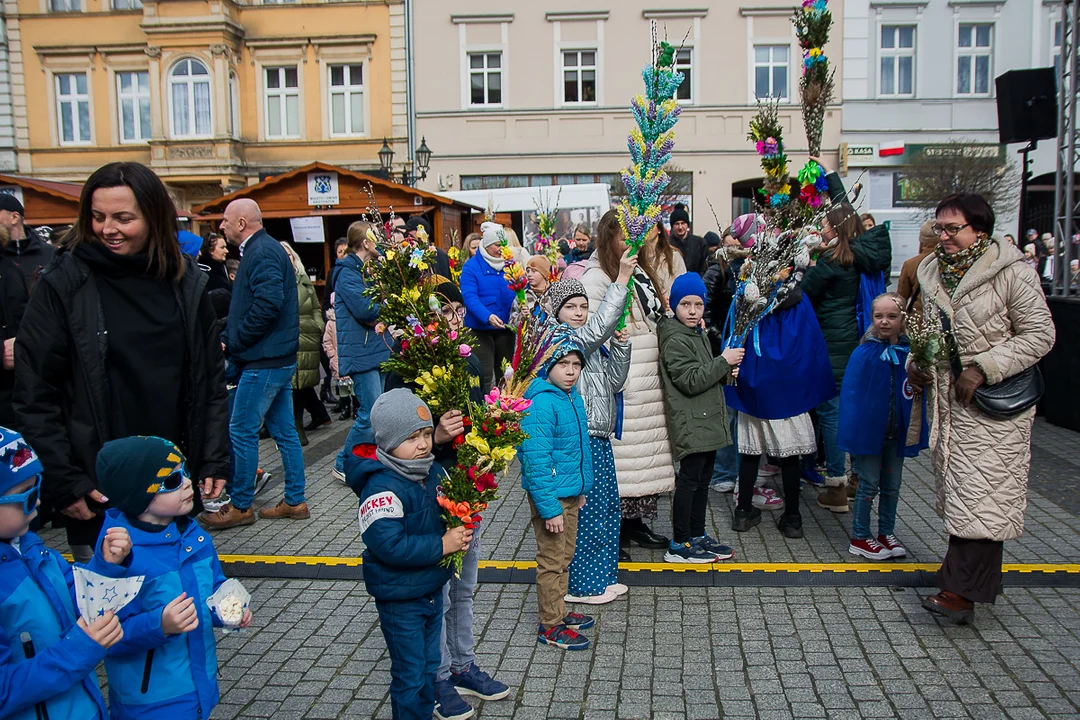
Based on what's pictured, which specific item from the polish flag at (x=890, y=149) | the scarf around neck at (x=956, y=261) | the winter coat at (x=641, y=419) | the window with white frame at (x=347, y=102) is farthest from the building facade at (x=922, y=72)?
the scarf around neck at (x=956, y=261)

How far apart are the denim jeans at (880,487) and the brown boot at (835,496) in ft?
2.92

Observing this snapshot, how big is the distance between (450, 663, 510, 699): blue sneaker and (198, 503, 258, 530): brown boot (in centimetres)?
299

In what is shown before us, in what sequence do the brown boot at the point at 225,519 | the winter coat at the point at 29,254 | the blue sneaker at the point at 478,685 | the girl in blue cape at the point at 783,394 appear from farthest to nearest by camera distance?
the brown boot at the point at 225,519 → the girl in blue cape at the point at 783,394 → the winter coat at the point at 29,254 → the blue sneaker at the point at 478,685

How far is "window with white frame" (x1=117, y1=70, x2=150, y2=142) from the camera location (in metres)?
26.9

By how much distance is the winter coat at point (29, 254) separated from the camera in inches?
215

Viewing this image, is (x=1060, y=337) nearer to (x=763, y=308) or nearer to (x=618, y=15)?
(x=763, y=308)

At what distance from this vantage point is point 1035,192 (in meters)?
23.9

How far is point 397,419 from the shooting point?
3232mm

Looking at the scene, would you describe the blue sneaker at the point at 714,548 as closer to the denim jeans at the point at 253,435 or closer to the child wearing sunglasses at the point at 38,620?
the denim jeans at the point at 253,435

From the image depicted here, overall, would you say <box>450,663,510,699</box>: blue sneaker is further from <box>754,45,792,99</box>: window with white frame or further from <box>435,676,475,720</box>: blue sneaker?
<box>754,45,792,99</box>: window with white frame

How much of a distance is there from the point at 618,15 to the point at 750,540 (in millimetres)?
22520

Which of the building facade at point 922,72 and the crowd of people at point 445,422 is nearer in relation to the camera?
the crowd of people at point 445,422

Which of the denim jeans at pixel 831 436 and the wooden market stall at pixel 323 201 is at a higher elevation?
the wooden market stall at pixel 323 201

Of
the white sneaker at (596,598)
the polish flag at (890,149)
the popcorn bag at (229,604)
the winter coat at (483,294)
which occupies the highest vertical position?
the polish flag at (890,149)
